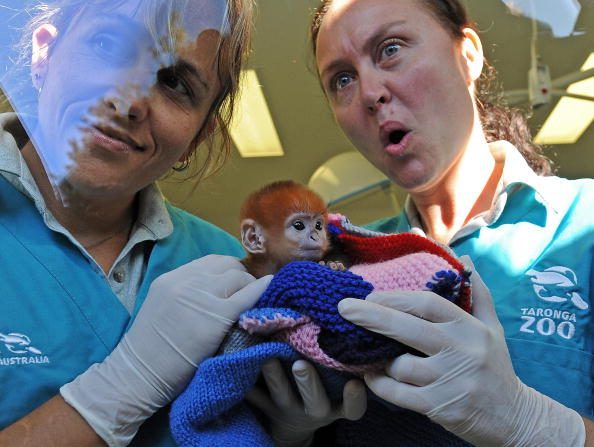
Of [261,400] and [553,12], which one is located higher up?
[553,12]

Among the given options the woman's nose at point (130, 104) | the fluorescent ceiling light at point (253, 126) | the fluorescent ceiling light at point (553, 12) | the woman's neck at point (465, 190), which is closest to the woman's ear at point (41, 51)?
the woman's nose at point (130, 104)

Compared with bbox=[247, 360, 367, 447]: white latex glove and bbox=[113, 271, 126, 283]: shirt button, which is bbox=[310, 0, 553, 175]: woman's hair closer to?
bbox=[113, 271, 126, 283]: shirt button

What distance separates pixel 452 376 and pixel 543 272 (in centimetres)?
39

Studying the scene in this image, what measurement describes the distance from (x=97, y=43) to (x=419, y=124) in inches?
26.7

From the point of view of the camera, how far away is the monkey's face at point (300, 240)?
102 cm

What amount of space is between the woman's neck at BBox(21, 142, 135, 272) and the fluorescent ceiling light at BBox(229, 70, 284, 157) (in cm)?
30

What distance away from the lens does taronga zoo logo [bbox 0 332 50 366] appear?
36.9 inches

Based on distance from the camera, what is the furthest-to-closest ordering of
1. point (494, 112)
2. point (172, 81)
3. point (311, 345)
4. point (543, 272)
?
1. point (494, 112)
2. point (543, 272)
3. point (172, 81)
4. point (311, 345)

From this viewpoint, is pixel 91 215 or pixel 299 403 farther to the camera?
pixel 91 215

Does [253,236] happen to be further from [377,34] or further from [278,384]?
[377,34]

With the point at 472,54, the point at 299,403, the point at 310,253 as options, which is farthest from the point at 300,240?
the point at 472,54

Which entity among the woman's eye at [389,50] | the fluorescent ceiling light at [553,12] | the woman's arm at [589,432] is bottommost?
the woman's arm at [589,432]

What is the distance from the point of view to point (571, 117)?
1688mm

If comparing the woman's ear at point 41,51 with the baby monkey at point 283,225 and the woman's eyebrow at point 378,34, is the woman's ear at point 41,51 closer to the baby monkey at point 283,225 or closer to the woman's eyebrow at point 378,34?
the baby monkey at point 283,225
